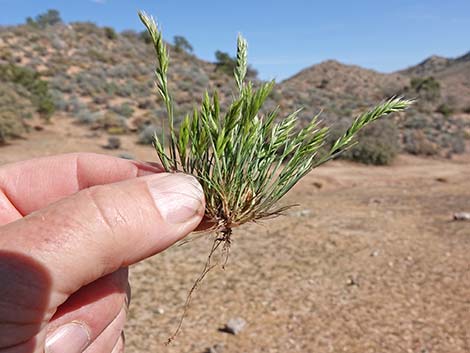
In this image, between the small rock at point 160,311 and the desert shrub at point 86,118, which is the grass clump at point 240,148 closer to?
the small rock at point 160,311

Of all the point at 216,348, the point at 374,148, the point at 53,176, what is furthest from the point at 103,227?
the point at 374,148

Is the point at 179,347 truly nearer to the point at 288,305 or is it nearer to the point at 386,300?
the point at 288,305

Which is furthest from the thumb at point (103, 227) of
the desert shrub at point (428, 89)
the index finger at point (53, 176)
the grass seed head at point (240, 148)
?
the desert shrub at point (428, 89)

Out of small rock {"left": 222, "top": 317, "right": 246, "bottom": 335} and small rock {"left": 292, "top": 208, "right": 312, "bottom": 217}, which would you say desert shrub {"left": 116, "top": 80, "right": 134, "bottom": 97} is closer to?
small rock {"left": 292, "top": 208, "right": 312, "bottom": 217}

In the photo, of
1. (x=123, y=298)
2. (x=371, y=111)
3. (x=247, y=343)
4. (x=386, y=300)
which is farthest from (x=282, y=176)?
(x=386, y=300)

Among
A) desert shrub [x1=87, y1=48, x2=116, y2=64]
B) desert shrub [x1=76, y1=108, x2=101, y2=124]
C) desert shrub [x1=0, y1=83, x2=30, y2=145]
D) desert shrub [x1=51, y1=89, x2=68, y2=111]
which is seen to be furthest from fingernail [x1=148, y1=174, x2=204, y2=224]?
desert shrub [x1=87, y1=48, x2=116, y2=64]

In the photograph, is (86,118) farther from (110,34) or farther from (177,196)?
(110,34)

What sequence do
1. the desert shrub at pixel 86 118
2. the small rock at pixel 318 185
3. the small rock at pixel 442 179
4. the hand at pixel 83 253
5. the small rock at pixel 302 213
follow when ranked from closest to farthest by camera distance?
the hand at pixel 83 253 → the small rock at pixel 302 213 → the small rock at pixel 318 185 → the small rock at pixel 442 179 → the desert shrub at pixel 86 118

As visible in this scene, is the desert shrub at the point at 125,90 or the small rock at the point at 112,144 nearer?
the small rock at the point at 112,144
